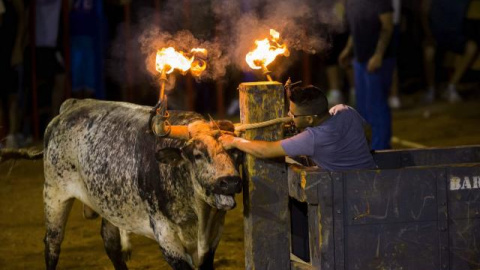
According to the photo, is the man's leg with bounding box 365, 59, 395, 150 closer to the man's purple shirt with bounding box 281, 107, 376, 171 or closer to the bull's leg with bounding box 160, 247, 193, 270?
the man's purple shirt with bounding box 281, 107, 376, 171

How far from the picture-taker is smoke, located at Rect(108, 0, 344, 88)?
9250 millimetres

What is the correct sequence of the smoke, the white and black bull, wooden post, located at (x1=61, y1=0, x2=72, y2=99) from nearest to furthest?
the white and black bull → the smoke → wooden post, located at (x1=61, y1=0, x2=72, y2=99)

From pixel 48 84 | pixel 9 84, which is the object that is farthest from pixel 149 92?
pixel 9 84

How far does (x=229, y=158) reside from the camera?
21.1ft

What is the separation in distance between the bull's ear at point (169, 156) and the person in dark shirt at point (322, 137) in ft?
1.07

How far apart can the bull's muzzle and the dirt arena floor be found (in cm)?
210

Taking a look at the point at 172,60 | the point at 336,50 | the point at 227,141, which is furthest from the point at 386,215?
the point at 336,50

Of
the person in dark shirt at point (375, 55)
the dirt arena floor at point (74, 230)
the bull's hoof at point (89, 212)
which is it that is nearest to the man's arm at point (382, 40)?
the person in dark shirt at point (375, 55)

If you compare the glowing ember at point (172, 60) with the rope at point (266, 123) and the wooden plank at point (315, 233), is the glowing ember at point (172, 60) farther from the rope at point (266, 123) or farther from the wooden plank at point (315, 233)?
the wooden plank at point (315, 233)

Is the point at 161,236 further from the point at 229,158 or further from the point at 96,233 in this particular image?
the point at 96,233

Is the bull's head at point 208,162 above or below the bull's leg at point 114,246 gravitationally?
above

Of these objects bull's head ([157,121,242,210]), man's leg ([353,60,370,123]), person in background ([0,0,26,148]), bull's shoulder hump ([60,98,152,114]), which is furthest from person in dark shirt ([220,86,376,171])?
person in background ([0,0,26,148])

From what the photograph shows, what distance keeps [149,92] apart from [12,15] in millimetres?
2779

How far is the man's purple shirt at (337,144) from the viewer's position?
6.43 meters
